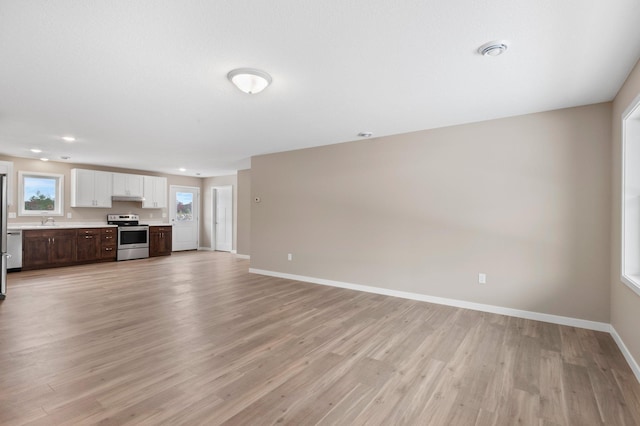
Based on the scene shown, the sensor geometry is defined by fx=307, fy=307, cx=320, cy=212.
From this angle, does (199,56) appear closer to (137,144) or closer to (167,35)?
(167,35)

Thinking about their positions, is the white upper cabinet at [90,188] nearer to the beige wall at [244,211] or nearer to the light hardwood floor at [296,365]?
the beige wall at [244,211]

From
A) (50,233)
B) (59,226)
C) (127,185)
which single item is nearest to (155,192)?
(127,185)

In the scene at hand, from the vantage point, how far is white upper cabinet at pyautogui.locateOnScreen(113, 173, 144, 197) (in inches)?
313

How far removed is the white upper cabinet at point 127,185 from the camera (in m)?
7.94

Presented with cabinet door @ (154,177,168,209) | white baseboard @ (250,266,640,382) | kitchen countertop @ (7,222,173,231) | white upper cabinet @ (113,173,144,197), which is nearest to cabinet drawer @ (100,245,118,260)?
kitchen countertop @ (7,222,173,231)

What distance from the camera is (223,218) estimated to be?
31.8 feet

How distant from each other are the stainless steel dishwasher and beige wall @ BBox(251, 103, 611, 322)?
5.42 metres

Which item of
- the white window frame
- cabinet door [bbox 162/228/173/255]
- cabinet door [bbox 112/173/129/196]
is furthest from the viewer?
cabinet door [bbox 162/228/173/255]

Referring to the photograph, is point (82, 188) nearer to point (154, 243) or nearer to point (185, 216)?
point (154, 243)

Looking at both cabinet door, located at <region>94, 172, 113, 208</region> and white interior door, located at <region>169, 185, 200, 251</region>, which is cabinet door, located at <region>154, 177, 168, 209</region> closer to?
white interior door, located at <region>169, 185, 200, 251</region>

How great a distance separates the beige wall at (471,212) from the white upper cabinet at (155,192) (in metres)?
5.06

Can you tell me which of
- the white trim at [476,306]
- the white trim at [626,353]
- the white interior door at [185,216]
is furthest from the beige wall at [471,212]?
the white interior door at [185,216]

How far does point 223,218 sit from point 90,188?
345 centimetres

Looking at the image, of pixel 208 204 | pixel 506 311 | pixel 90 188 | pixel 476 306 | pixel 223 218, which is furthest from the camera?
pixel 208 204
